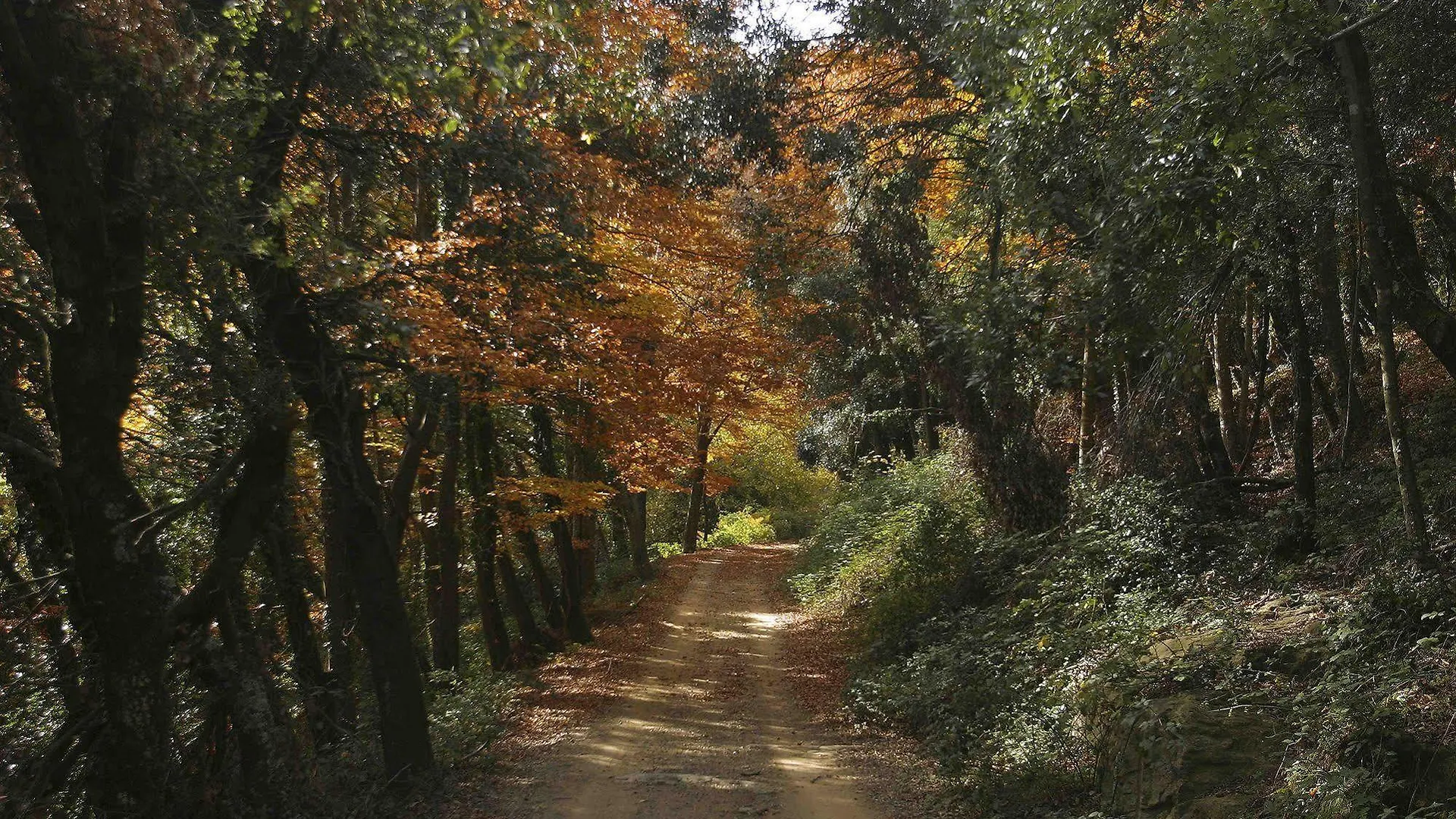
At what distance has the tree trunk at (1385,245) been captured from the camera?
20.7 feet

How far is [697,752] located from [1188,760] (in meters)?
5.75

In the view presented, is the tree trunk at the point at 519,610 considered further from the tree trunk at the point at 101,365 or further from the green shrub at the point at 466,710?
the tree trunk at the point at 101,365

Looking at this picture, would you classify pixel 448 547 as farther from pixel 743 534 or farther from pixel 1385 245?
pixel 743 534

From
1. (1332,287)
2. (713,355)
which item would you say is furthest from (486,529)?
(1332,287)

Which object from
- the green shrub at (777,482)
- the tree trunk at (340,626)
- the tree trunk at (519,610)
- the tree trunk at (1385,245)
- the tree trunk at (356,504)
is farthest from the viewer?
the green shrub at (777,482)

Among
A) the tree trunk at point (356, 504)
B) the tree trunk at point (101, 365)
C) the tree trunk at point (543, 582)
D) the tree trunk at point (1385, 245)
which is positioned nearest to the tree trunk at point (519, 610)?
the tree trunk at point (543, 582)

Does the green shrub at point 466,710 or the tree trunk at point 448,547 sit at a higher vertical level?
the tree trunk at point 448,547

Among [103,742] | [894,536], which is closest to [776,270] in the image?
[894,536]

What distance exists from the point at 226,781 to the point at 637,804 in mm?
3476

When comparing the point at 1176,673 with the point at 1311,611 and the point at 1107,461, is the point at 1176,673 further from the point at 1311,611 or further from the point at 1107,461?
the point at 1107,461

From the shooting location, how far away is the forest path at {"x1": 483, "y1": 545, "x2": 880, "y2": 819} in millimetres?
8383

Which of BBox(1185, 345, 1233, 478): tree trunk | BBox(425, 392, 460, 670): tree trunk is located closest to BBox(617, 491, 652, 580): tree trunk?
BBox(425, 392, 460, 670): tree trunk

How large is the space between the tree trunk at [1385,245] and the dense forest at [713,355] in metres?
0.04

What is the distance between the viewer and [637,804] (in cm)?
848
